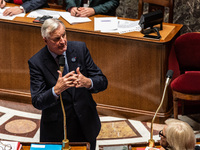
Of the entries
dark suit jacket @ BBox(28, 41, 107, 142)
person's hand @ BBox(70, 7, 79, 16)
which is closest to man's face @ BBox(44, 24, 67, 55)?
dark suit jacket @ BBox(28, 41, 107, 142)

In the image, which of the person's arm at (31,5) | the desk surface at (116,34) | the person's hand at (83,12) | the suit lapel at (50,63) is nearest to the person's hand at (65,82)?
the suit lapel at (50,63)

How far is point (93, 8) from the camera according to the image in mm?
4844

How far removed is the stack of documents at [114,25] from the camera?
171 inches

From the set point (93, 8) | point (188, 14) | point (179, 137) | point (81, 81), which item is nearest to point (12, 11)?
point (93, 8)

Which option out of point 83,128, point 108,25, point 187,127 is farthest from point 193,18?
point 187,127

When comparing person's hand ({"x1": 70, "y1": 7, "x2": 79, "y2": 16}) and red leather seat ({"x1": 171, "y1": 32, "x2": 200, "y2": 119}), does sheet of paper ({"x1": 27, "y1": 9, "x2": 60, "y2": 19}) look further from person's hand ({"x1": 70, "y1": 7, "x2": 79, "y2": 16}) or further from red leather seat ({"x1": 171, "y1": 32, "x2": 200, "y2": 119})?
red leather seat ({"x1": 171, "y1": 32, "x2": 200, "y2": 119})

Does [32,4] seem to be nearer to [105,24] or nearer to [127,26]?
[105,24]

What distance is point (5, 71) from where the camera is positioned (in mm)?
4887

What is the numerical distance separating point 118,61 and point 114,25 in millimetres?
441

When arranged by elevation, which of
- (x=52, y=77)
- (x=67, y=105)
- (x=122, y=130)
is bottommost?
(x=122, y=130)

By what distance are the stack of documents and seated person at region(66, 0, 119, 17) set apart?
206mm

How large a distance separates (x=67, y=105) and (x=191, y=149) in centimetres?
110

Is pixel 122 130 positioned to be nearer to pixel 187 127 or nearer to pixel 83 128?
pixel 83 128

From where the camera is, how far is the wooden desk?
422 centimetres
